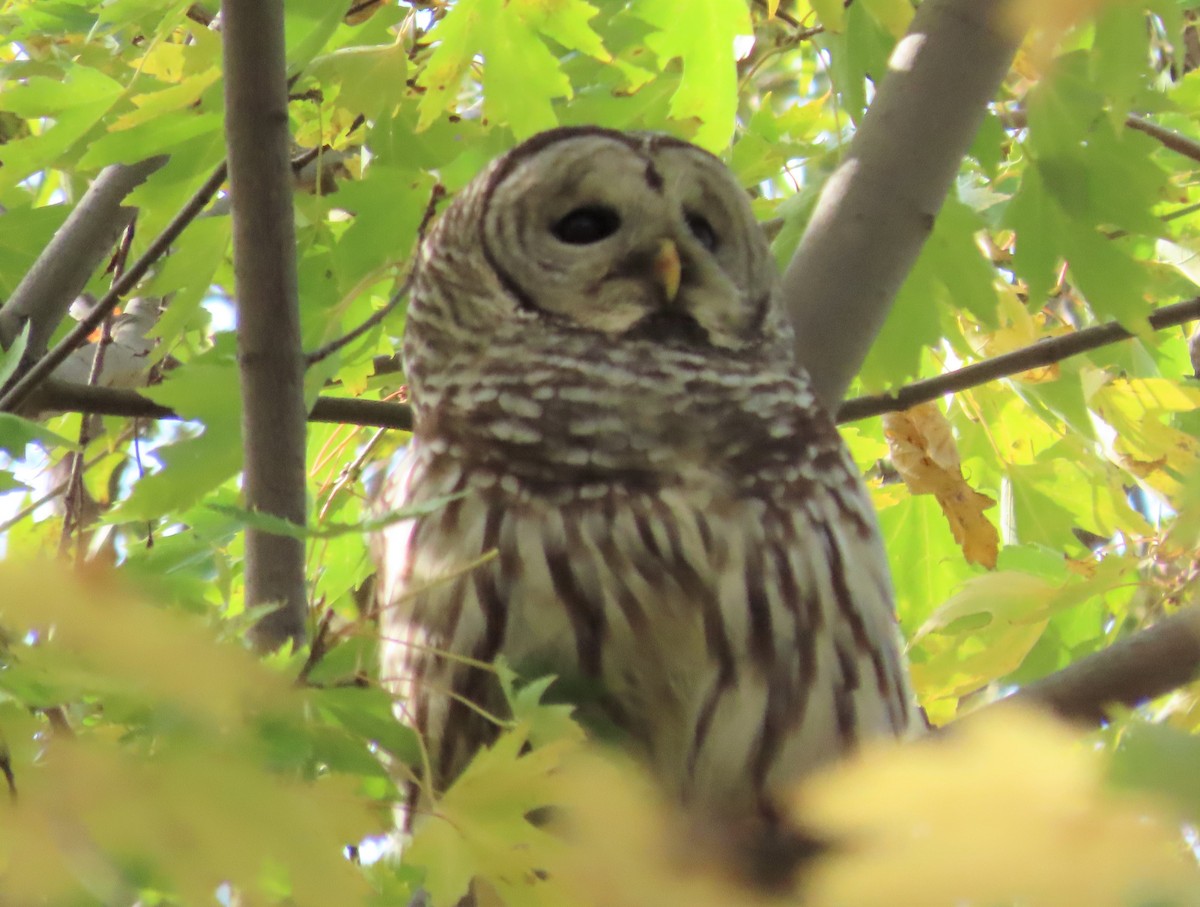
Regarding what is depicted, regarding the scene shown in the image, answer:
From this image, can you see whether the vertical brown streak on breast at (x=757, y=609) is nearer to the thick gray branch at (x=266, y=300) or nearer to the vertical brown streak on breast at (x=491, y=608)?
the vertical brown streak on breast at (x=491, y=608)

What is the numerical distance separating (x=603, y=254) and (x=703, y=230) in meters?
0.22

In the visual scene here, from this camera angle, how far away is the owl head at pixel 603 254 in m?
2.73

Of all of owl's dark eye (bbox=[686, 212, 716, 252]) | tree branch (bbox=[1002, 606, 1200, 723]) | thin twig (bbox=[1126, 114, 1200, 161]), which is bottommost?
tree branch (bbox=[1002, 606, 1200, 723])

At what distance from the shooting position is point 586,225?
2.83 m

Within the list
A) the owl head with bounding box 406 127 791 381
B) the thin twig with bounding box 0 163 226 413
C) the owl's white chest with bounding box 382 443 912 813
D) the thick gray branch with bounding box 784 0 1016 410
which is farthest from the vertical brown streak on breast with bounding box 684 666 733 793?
the thin twig with bounding box 0 163 226 413

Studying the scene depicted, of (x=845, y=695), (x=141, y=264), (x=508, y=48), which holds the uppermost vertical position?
(x=508, y=48)

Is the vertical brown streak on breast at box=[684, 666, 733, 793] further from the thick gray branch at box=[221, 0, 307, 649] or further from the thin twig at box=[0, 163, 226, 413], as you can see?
the thin twig at box=[0, 163, 226, 413]

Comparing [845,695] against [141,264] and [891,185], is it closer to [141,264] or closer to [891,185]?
[891,185]

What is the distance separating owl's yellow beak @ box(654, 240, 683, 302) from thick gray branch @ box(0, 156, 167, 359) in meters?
1.14

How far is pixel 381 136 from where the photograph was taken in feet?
8.91

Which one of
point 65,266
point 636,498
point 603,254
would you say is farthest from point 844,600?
point 65,266

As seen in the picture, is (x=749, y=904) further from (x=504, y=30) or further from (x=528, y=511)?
(x=504, y=30)

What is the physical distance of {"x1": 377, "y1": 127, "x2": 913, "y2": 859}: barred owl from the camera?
229cm

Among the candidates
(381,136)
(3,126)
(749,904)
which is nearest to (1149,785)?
(749,904)
